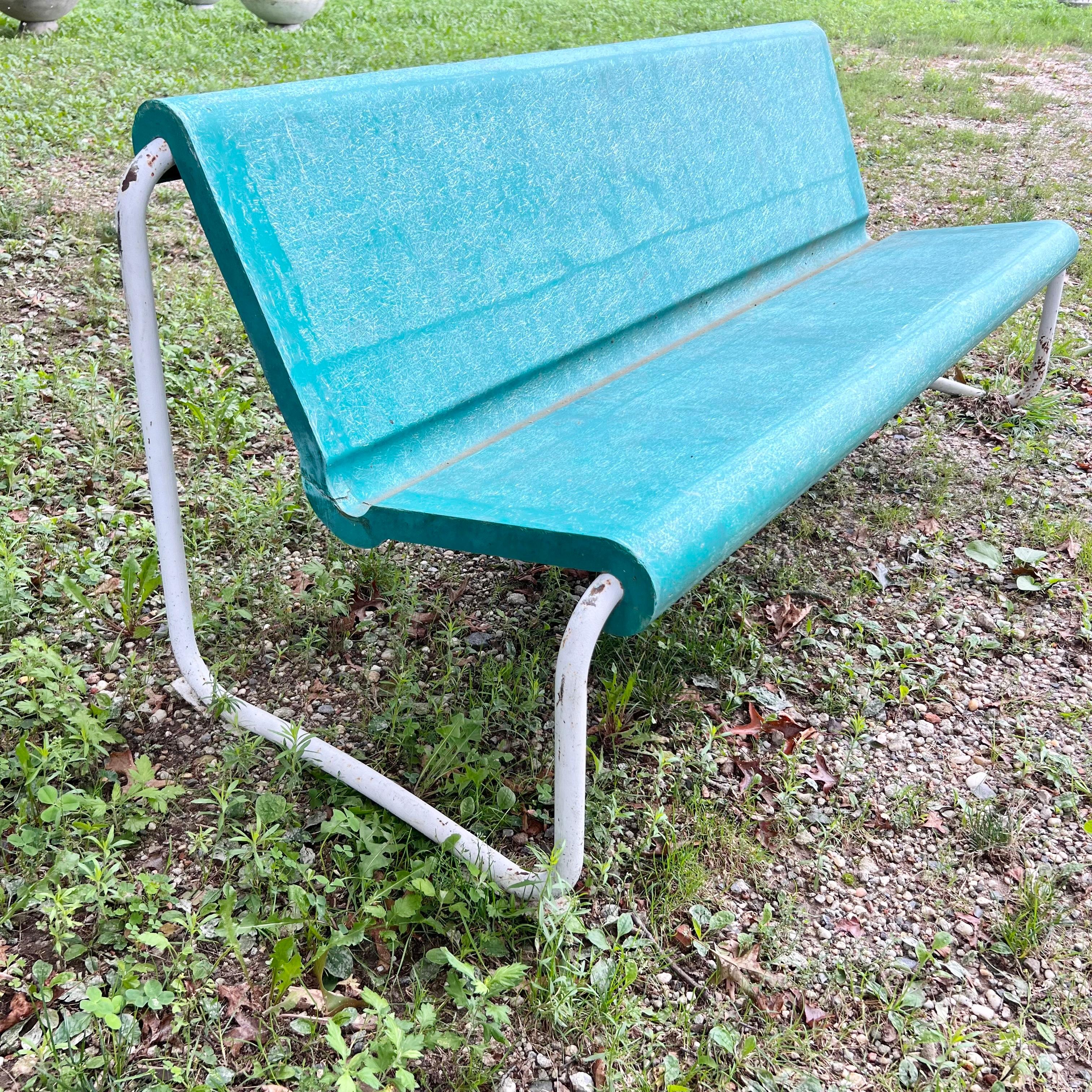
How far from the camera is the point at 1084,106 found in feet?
25.6

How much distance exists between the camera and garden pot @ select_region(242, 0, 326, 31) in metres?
8.95

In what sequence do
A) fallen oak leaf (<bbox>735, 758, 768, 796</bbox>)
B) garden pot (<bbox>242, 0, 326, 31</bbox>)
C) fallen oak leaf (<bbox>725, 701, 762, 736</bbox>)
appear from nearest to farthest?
fallen oak leaf (<bbox>735, 758, 768, 796</bbox>) < fallen oak leaf (<bbox>725, 701, 762, 736</bbox>) < garden pot (<bbox>242, 0, 326, 31</bbox>)

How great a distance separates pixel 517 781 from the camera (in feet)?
6.40

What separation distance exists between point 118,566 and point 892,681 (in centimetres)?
179

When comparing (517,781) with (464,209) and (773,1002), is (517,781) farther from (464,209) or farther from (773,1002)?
(464,209)

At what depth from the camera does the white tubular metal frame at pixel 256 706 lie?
1.44 meters

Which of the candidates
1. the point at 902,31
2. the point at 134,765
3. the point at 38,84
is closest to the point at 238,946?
the point at 134,765

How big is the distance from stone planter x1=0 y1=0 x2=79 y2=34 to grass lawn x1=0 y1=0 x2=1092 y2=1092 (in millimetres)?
5369

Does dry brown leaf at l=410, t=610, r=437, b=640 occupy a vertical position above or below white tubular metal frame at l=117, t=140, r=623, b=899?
below

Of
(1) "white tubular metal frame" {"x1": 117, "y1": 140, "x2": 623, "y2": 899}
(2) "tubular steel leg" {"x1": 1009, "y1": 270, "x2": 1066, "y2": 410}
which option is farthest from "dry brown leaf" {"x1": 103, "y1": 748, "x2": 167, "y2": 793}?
(2) "tubular steel leg" {"x1": 1009, "y1": 270, "x2": 1066, "y2": 410}

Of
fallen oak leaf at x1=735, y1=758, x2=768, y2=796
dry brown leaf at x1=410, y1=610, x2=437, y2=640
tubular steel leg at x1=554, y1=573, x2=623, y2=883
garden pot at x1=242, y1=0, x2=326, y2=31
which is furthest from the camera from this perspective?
garden pot at x1=242, y1=0, x2=326, y2=31

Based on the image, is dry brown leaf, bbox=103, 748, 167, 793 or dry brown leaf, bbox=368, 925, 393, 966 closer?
dry brown leaf, bbox=368, 925, 393, 966

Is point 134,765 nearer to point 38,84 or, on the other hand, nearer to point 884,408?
point 884,408

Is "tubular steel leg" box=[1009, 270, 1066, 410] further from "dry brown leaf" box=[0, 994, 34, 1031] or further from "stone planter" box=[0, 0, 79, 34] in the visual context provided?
"stone planter" box=[0, 0, 79, 34]
